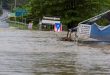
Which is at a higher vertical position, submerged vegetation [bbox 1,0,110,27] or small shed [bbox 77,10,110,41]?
small shed [bbox 77,10,110,41]

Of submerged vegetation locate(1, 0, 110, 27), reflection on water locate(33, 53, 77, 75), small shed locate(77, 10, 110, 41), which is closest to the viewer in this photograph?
reflection on water locate(33, 53, 77, 75)

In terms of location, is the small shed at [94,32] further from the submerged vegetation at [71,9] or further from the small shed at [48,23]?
the submerged vegetation at [71,9]

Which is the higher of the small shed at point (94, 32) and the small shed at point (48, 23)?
the small shed at point (94, 32)

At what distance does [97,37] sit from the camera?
101 feet

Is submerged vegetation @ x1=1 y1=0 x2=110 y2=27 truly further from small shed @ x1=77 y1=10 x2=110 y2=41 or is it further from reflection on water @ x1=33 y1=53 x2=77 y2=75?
reflection on water @ x1=33 y1=53 x2=77 y2=75

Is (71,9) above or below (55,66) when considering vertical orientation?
below

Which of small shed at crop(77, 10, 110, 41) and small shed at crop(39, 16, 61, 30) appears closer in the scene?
small shed at crop(77, 10, 110, 41)

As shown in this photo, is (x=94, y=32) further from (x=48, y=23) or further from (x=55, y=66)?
(x=48, y=23)

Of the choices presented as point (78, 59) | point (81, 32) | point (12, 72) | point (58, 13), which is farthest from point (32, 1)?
point (12, 72)

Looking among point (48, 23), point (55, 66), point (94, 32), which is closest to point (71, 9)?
point (48, 23)

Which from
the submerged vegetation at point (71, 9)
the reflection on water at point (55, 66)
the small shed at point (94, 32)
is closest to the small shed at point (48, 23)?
the submerged vegetation at point (71, 9)

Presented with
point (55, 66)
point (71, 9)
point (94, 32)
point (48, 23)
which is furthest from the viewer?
point (71, 9)

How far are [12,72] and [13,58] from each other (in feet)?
12.3

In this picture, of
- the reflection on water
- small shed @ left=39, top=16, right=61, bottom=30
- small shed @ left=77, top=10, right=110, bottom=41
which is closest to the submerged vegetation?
small shed @ left=39, top=16, right=61, bottom=30
